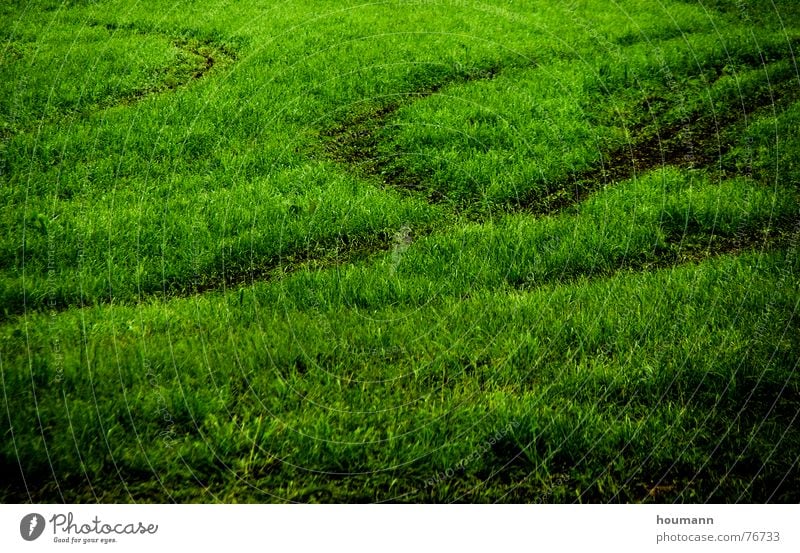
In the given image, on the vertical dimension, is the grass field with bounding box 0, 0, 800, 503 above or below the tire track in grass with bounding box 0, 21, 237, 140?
below

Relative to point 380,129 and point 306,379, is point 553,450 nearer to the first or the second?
point 306,379

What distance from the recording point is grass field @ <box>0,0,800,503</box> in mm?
3186

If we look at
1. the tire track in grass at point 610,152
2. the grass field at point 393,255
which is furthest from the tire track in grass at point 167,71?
the tire track in grass at point 610,152

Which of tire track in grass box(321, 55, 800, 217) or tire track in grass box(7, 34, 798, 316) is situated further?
tire track in grass box(321, 55, 800, 217)

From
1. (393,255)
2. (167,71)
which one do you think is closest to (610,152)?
(393,255)

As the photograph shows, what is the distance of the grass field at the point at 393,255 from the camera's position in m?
3.19

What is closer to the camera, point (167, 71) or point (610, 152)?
point (610, 152)

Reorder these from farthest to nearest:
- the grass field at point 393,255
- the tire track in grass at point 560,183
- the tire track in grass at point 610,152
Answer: the tire track in grass at point 610,152
the tire track in grass at point 560,183
the grass field at point 393,255

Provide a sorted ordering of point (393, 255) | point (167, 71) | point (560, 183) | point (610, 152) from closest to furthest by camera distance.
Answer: point (393, 255)
point (560, 183)
point (610, 152)
point (167, 71)

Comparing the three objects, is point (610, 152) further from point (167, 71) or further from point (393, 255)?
point (167, 71)

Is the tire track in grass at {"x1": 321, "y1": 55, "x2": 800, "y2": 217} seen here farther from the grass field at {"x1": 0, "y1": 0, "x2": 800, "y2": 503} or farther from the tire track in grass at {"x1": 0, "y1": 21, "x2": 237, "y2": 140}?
the tire track in grass at {"x1": 0, "y1": 21, "x2": 237, "y2": 140}

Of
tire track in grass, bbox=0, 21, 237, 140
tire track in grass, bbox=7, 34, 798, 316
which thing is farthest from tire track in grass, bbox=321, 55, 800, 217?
tire track in grass, bbox=0, 21, 237, 140

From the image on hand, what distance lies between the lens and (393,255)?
4.99 metres

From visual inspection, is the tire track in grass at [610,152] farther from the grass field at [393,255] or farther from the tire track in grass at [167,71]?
the tire track in grass at [167,71]
